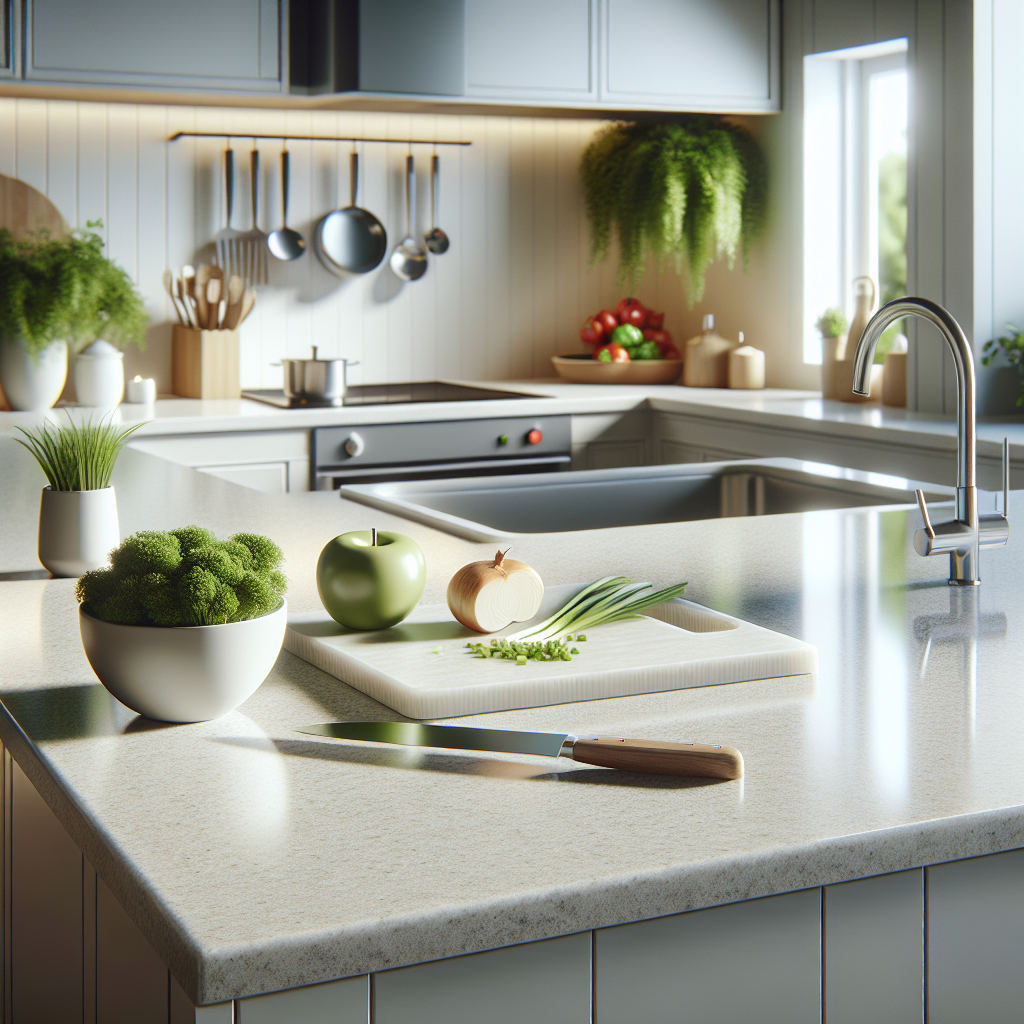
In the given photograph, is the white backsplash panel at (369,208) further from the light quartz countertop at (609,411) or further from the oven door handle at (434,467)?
the oven door handle at (434,467)

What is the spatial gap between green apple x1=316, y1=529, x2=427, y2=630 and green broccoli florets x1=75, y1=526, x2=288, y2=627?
17 cm

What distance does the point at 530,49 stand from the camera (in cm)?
364

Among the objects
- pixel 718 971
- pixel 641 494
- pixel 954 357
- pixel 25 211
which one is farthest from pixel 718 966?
pixel 25 211

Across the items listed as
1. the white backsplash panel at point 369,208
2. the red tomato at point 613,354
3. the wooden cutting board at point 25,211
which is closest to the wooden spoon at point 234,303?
the white backsplash panel at point 369,208

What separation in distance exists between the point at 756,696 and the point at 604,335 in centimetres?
335

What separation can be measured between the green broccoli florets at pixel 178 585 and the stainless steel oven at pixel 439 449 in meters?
2.42

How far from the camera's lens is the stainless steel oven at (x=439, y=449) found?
3299mm

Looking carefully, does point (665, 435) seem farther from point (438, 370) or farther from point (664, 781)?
point (664, 781)

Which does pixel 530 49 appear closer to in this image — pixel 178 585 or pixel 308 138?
pixel 308 138

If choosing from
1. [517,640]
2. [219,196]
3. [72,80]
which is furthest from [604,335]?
[517,640]

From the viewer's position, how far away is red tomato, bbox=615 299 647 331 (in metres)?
4.25

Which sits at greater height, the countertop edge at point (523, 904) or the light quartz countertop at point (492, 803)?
the light quartz countertop at point (492, 803)

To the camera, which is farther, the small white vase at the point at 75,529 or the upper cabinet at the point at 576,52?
the upper cabinet at the point at 576,52

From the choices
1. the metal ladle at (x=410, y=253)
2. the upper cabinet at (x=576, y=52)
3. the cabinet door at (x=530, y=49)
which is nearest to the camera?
the upper cabinet at (x=576, y=52)
